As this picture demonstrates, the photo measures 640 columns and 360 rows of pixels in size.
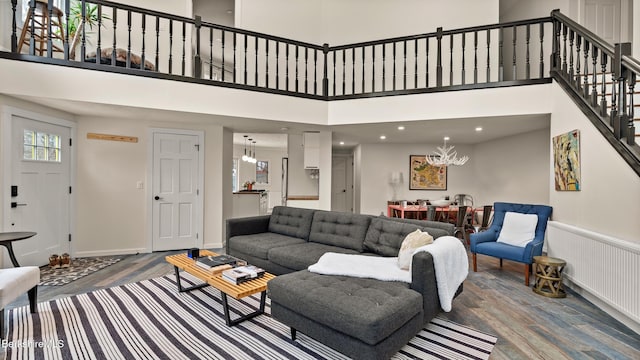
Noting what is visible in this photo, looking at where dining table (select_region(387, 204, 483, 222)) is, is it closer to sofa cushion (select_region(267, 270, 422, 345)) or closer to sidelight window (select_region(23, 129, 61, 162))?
sofa cushion (select_region(267, 270, 422, 345))

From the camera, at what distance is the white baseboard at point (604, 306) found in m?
2.45

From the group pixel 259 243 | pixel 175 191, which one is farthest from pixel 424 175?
pixel 175 191

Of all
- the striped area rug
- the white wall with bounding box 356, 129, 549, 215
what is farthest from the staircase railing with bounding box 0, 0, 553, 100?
the striped area rug

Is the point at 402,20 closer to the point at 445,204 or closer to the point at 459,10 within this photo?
the point at 459,10

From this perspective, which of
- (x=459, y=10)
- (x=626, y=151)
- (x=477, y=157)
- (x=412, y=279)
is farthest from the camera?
(x=477, y=157)

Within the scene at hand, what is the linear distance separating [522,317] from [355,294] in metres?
1.80

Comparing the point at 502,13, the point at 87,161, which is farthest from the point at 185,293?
the point at 502,13

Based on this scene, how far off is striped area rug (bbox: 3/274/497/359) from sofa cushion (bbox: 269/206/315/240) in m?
1.19

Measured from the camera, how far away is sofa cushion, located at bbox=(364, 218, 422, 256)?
301cm

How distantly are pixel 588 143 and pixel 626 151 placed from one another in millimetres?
589

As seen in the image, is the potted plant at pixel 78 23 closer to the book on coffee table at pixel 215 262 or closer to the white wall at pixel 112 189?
the white wall at pixel 112 189

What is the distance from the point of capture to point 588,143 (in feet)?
10.2

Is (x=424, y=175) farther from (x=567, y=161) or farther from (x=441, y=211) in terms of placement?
(x=567, y=161)

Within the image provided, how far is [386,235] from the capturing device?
124 inches
